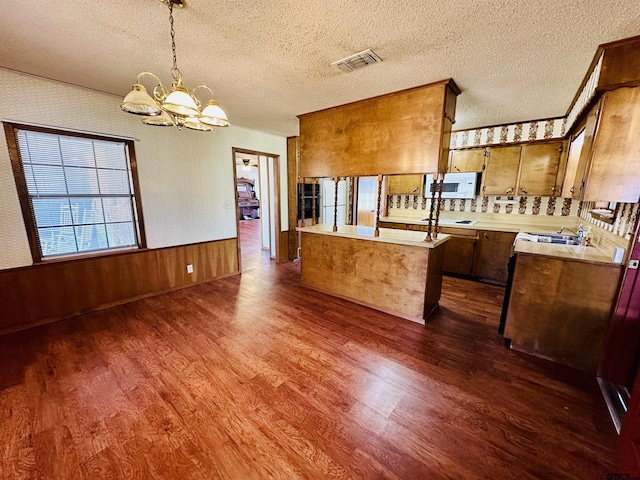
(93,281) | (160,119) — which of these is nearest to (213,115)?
(160,119)

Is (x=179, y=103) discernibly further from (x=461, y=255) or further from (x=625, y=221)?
(x=461, y=255)

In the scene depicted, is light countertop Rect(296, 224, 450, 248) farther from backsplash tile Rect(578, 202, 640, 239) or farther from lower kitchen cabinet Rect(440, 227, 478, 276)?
backsplash tile Rect(578, 202, 640, 239)

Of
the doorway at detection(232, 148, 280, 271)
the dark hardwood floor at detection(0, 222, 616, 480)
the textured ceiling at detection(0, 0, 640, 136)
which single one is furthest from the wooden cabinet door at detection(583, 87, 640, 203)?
the doorway at detection(232, 148, 280, 271)

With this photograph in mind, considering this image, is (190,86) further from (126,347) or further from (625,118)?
(625,118)

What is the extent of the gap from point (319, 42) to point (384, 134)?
4.19 feet

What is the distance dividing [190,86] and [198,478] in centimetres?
327

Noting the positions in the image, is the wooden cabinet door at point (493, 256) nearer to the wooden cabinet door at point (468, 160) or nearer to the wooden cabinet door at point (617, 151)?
the wooden cabinet door at point (468, 160)

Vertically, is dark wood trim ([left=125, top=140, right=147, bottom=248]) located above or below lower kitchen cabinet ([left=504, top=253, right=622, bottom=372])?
above

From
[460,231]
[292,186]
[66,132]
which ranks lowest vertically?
[460,231]

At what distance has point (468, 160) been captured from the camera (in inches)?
166

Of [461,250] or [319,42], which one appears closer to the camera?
[319,42]

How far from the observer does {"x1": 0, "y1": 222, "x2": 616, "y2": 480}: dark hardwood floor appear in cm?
136

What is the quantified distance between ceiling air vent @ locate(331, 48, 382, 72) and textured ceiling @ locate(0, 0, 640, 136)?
0.06m

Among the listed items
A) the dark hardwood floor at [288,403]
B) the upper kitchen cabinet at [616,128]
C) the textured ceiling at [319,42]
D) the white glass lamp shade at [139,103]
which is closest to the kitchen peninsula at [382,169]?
the textured ceiling at [319,42]
